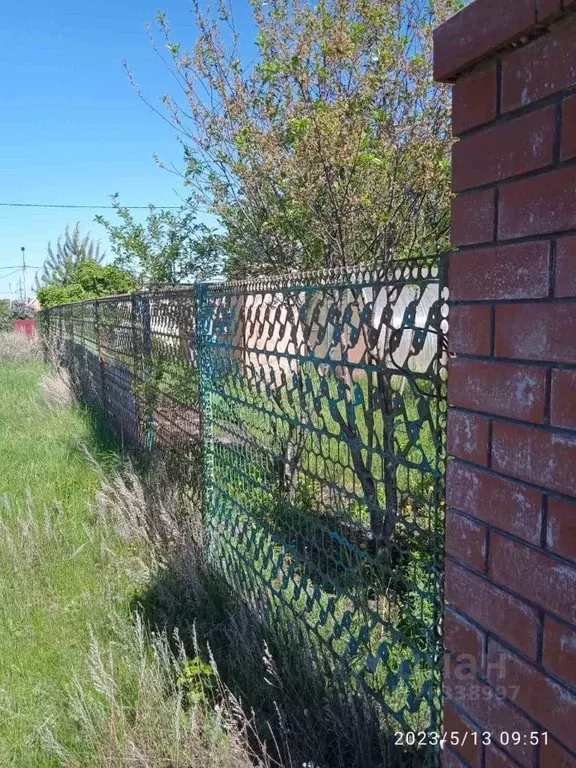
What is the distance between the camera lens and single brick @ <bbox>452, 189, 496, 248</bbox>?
4.20 feet

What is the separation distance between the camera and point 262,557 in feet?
9.71

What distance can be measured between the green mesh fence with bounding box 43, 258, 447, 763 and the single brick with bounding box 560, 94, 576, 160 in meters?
0.53

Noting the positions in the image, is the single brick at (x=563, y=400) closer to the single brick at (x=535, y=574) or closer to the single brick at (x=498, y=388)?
the single brick at (x=498, y=388)

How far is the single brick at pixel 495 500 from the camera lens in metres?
1.21

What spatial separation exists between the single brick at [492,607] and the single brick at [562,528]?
15 cm

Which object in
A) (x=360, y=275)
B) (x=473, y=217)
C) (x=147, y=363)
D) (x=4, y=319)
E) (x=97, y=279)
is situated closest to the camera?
(x=473, y=217)

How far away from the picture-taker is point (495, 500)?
130 centimetres

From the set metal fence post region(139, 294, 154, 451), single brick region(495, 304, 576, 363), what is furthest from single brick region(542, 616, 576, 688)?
metal fence post region(139, 294, 154, 451)

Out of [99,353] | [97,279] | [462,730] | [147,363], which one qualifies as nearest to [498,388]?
[462,730]

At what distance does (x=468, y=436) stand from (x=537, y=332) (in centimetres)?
30

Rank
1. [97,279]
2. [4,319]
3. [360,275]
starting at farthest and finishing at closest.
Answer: [4,319]
[97,279]
[360,275]

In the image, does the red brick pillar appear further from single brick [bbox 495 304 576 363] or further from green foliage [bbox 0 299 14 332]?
green foliage [bbox 0 299 14 332]

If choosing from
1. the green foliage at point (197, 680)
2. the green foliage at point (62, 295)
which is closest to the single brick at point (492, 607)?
the green foliage at point (197, 680)

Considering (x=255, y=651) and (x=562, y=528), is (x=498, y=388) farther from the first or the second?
(x=255, y=651)
